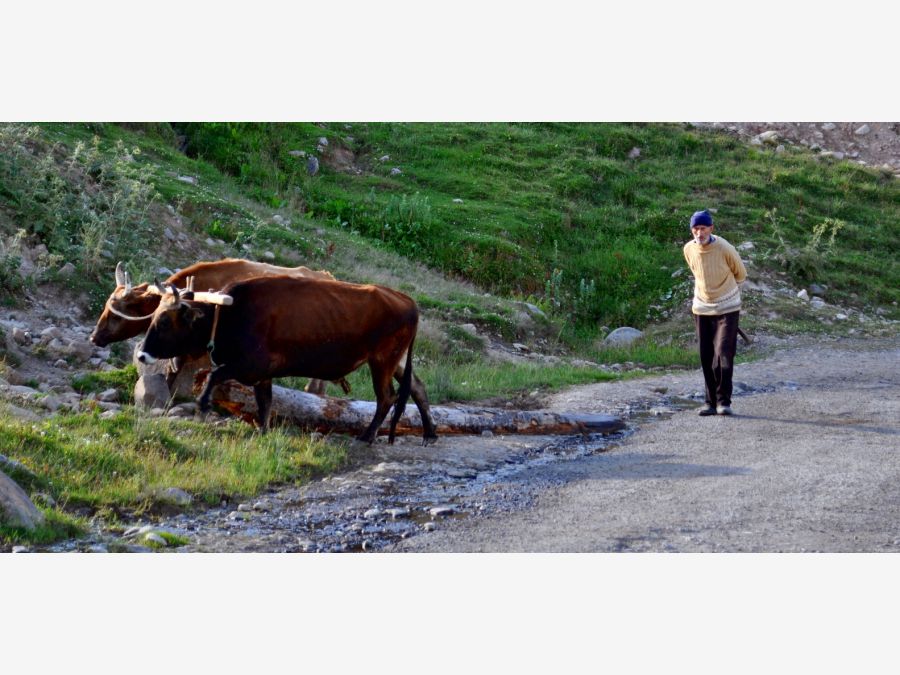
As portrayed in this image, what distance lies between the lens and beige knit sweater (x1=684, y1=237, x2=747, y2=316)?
12203 mm

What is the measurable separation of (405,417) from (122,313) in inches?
128

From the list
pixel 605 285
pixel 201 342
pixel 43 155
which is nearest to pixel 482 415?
pixel 201 342

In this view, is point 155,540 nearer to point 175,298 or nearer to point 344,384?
point 175,298

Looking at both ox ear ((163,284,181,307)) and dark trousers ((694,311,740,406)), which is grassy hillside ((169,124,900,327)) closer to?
dark trousers ((694,311,740,406))

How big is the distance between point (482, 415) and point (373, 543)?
4.02 metres

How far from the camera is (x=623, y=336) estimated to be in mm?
18719

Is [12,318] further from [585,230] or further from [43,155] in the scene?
[585,230]

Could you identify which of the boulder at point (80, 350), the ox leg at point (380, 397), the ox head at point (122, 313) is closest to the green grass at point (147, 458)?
the ox leg at point (380, 397)

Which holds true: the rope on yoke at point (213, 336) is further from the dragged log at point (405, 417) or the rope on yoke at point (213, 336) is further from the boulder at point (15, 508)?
the boulder at point (15, 508)

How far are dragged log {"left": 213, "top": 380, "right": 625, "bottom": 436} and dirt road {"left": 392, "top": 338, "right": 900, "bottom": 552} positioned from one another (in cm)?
71

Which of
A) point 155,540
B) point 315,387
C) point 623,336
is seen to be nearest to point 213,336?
point 315,387

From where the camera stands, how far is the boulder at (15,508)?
7.24 m

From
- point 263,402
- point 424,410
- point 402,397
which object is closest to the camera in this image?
point 263,402

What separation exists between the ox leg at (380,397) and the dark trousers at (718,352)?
3746 mm
